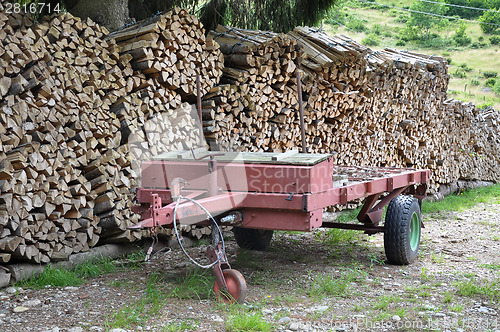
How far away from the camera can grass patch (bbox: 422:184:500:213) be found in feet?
34.4

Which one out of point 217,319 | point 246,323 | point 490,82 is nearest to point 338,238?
point 217,319

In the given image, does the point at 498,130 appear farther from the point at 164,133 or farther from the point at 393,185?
the point at 164,133

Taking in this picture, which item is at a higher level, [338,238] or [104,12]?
[104,12]

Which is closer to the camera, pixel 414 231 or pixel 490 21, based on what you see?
pixel 414 231

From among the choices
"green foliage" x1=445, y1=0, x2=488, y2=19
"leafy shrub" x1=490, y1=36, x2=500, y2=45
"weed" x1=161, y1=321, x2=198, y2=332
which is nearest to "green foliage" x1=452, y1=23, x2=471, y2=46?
"leafy shrub" x1=490, y1=36, x2=500, y2=45

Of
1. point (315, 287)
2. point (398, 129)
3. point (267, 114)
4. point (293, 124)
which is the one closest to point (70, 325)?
point (315, 287)

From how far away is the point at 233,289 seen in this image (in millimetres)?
4258

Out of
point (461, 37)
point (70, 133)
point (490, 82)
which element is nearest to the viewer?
point (70, 133)

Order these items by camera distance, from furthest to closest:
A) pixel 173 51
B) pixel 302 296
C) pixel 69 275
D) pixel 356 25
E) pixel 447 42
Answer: pixel 356 25
pixel 447 42
pixel 173 51
pixel 69 275
pixel 302 296

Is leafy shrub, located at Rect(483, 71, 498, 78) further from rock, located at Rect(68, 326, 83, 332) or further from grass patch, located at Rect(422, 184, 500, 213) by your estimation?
rock, located at Rect(68, 326, 83, 332)

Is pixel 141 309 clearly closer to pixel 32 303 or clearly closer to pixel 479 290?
pixel 32 303

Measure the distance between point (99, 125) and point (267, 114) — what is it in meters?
2.46

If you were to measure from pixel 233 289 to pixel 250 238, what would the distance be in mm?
1982

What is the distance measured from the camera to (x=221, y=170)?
465 centimetres
